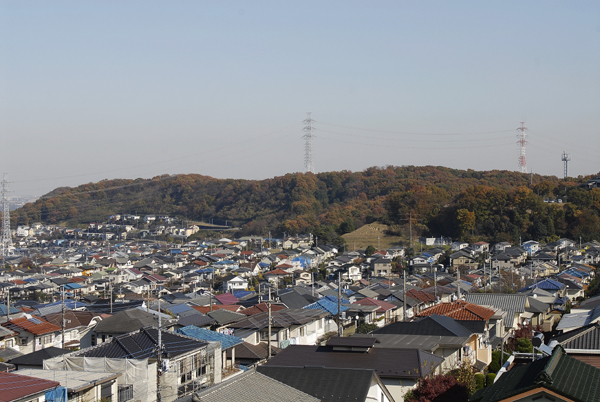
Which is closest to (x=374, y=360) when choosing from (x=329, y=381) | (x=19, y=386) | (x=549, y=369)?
(x=329, y=381)

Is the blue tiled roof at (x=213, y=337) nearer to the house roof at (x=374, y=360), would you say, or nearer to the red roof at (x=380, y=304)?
the house roof at (x=374, y=360)

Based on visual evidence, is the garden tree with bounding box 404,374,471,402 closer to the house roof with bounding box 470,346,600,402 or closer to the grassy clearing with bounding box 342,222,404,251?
the house roof with bounding box 470,346,600,402

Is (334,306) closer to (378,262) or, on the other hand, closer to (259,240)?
(378,262)

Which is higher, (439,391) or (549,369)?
(549,369)

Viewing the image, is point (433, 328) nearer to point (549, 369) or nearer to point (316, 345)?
point (316, 345)

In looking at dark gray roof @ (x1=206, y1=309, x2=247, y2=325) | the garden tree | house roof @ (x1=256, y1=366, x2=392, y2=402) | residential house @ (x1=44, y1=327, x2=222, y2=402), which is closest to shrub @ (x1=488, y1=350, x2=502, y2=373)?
the garden tree
